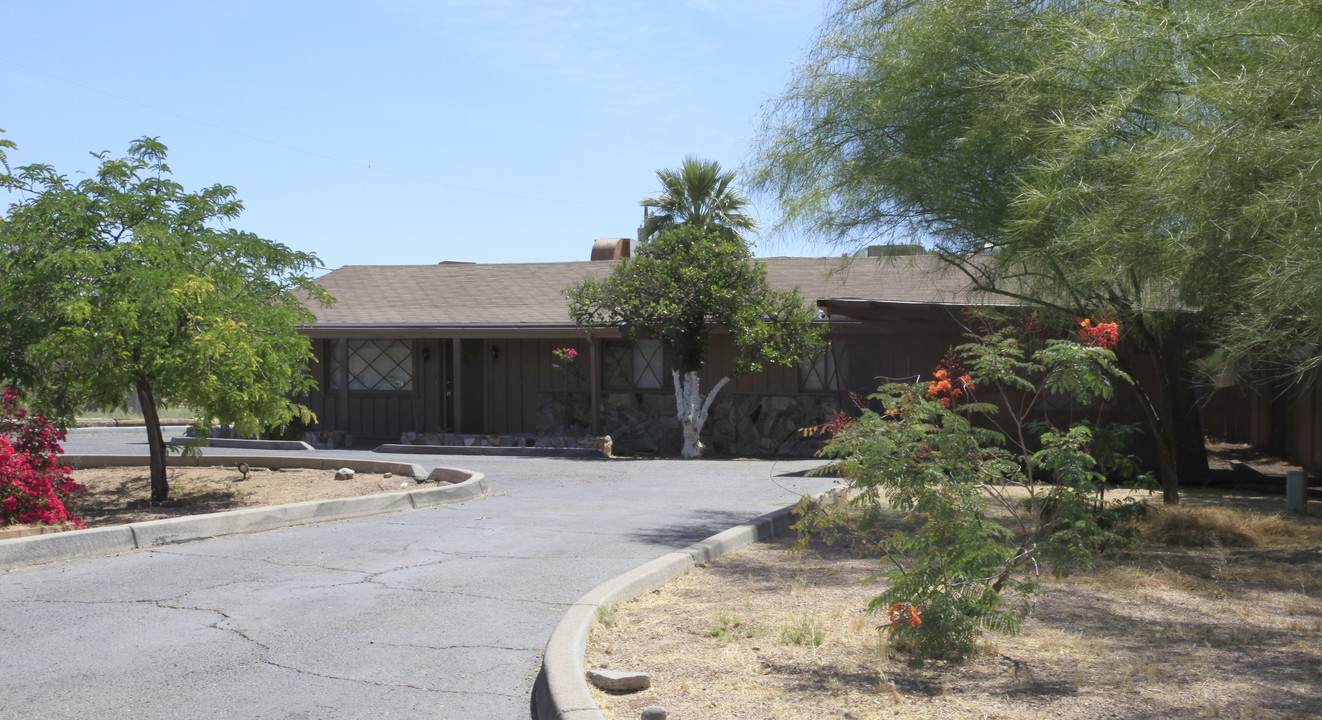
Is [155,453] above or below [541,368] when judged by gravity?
below

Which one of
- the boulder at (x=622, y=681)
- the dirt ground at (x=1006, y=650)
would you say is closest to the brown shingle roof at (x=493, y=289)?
the dirt ground at (x=1006, y=650)

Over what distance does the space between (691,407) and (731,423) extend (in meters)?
1.74

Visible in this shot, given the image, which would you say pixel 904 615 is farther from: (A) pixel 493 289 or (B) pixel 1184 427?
(A) pixel 493 289

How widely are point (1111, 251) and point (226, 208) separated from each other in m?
9.49

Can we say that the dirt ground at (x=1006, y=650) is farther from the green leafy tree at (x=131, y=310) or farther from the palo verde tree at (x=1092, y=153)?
the green leafy tree at (x=131, y=310)

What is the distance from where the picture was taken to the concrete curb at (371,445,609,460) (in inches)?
744

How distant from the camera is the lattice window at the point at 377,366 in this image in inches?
898

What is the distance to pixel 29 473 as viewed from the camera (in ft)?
29.9

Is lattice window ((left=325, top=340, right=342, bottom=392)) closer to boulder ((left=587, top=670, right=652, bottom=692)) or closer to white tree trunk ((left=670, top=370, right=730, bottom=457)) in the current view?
white tree trunk ((left=670, top=370, right=730, bottom=457))

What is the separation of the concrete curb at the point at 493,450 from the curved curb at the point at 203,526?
5948 millimetres

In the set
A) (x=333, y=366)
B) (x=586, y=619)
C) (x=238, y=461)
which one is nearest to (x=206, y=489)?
(x=238, y=461)

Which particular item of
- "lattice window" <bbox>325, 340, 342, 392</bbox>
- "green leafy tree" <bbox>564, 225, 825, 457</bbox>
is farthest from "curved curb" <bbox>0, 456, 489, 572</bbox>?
"lattice window" <bbox>325, 340, 342, 392</bbox>

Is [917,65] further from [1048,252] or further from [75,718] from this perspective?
[75,718]

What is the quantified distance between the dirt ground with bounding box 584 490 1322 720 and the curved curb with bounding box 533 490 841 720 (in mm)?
120
